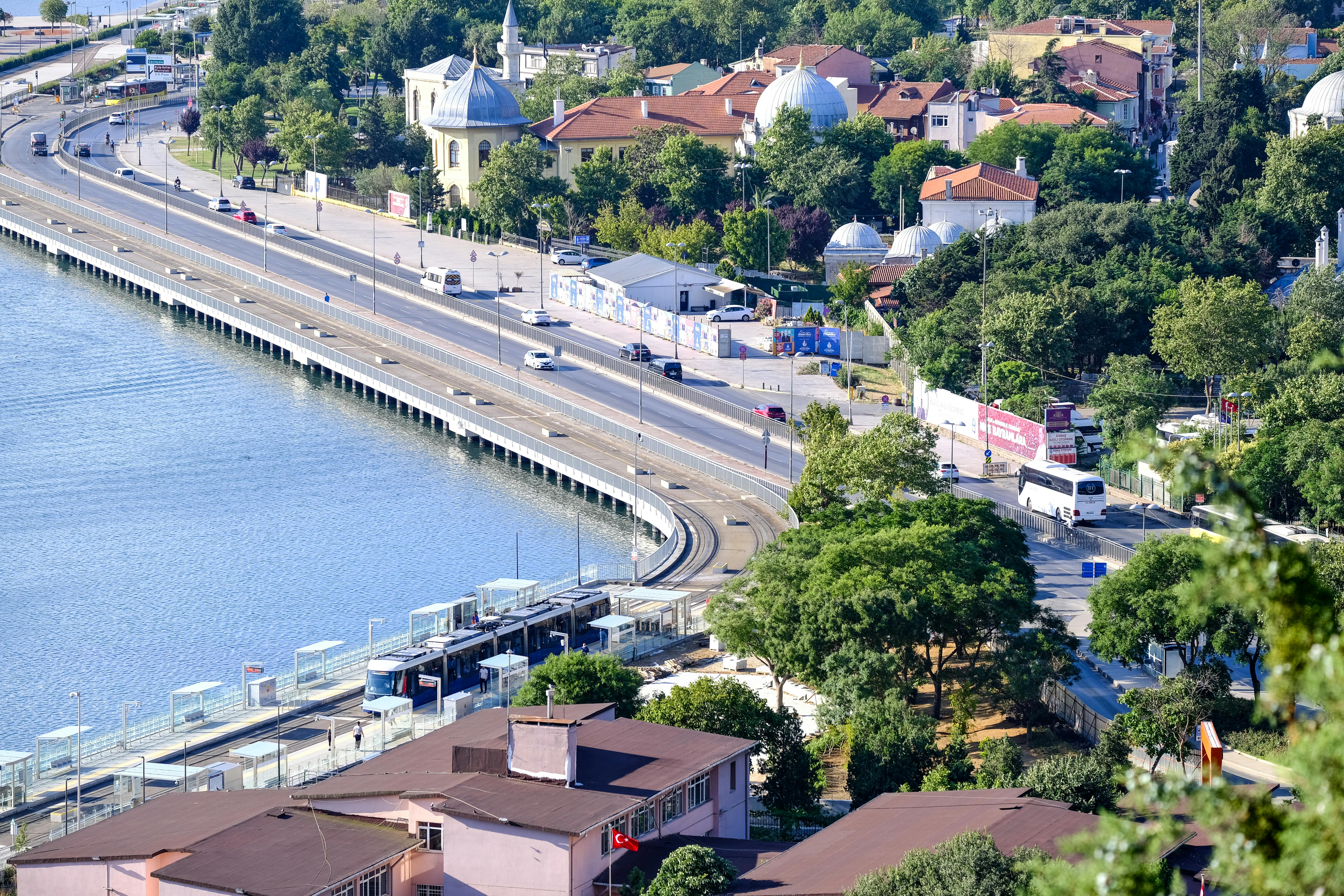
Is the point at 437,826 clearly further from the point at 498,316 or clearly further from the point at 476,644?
the point at 498,316

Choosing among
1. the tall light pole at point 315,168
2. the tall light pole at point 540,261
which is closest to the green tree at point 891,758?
the tall light pole at point 540,261

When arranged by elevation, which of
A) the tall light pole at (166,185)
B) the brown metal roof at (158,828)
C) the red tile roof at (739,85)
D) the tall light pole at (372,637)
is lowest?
the tall light pole at (372,637)

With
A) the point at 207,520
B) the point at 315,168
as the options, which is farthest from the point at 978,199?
the point at 207,520

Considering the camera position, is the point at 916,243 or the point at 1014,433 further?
the point at 916,243

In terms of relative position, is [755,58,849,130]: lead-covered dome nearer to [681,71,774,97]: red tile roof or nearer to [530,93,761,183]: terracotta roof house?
[530,93,761,183]: terracotta roof house

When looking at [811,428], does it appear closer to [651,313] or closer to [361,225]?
[651,313]

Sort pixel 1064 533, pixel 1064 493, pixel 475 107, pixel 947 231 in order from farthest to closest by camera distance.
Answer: pixel 475 107, pixel 947 231, pixel 1064 493, pixel 1064 533

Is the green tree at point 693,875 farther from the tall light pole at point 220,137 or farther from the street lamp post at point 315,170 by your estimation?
the tall light pole at point 220,137
